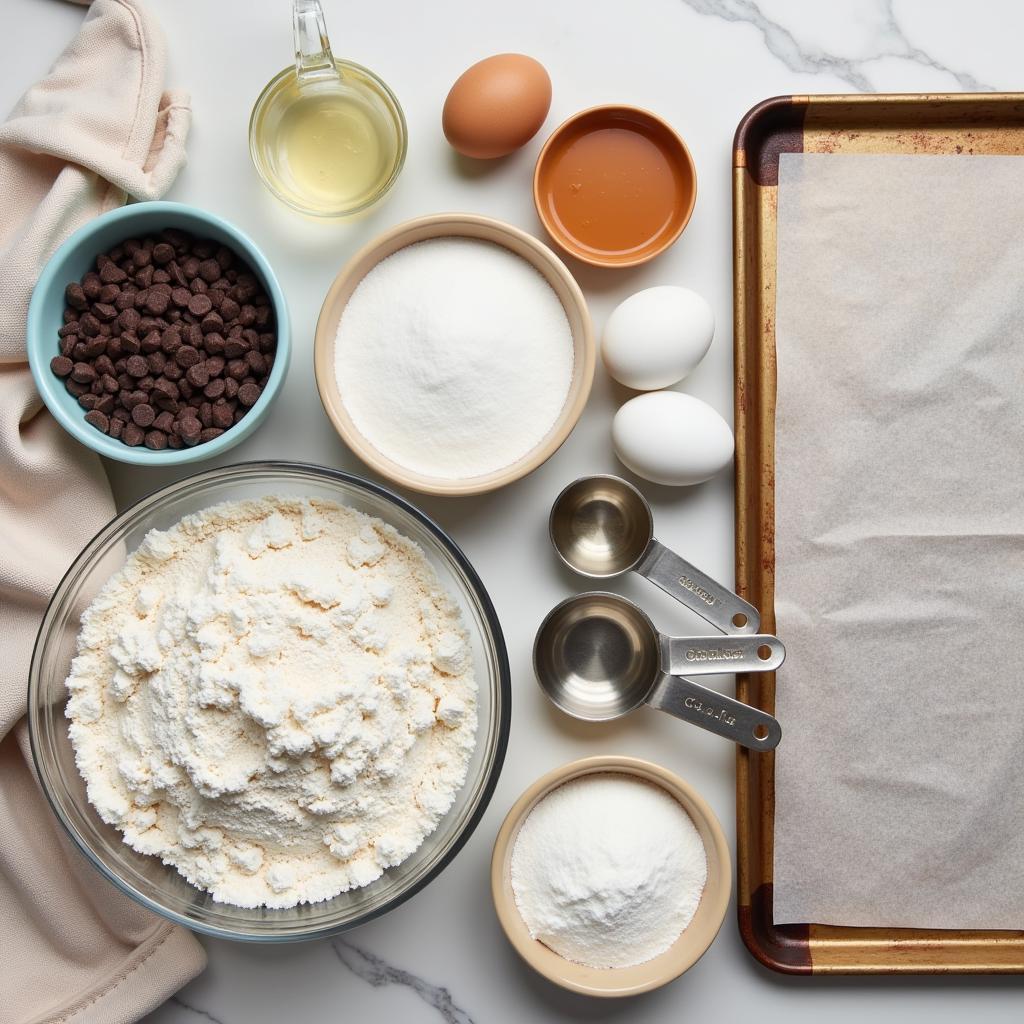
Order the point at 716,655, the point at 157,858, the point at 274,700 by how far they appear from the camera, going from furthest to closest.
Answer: the point at 716,655, the point at 157,858, the point at 274,700

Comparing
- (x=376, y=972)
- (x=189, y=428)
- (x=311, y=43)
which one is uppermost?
(x=311, y=43)

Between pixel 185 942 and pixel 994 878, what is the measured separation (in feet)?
3.86

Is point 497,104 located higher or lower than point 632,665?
higher

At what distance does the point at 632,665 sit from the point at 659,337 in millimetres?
479

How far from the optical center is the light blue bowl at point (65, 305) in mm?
1140

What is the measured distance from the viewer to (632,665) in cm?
129

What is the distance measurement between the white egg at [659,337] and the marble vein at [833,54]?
0.42m

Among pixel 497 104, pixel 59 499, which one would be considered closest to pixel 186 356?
pixel 59 499

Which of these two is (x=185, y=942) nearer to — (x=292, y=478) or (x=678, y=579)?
(x=292, y=478)

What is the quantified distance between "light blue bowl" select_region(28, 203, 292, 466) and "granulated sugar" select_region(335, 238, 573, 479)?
0.10 m

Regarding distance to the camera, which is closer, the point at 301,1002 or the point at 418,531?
the point at 418,531

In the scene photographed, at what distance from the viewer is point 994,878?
1.27 m

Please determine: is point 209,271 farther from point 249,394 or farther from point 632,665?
point 632,665

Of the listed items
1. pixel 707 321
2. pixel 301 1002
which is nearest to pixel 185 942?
pixel 301 1002
